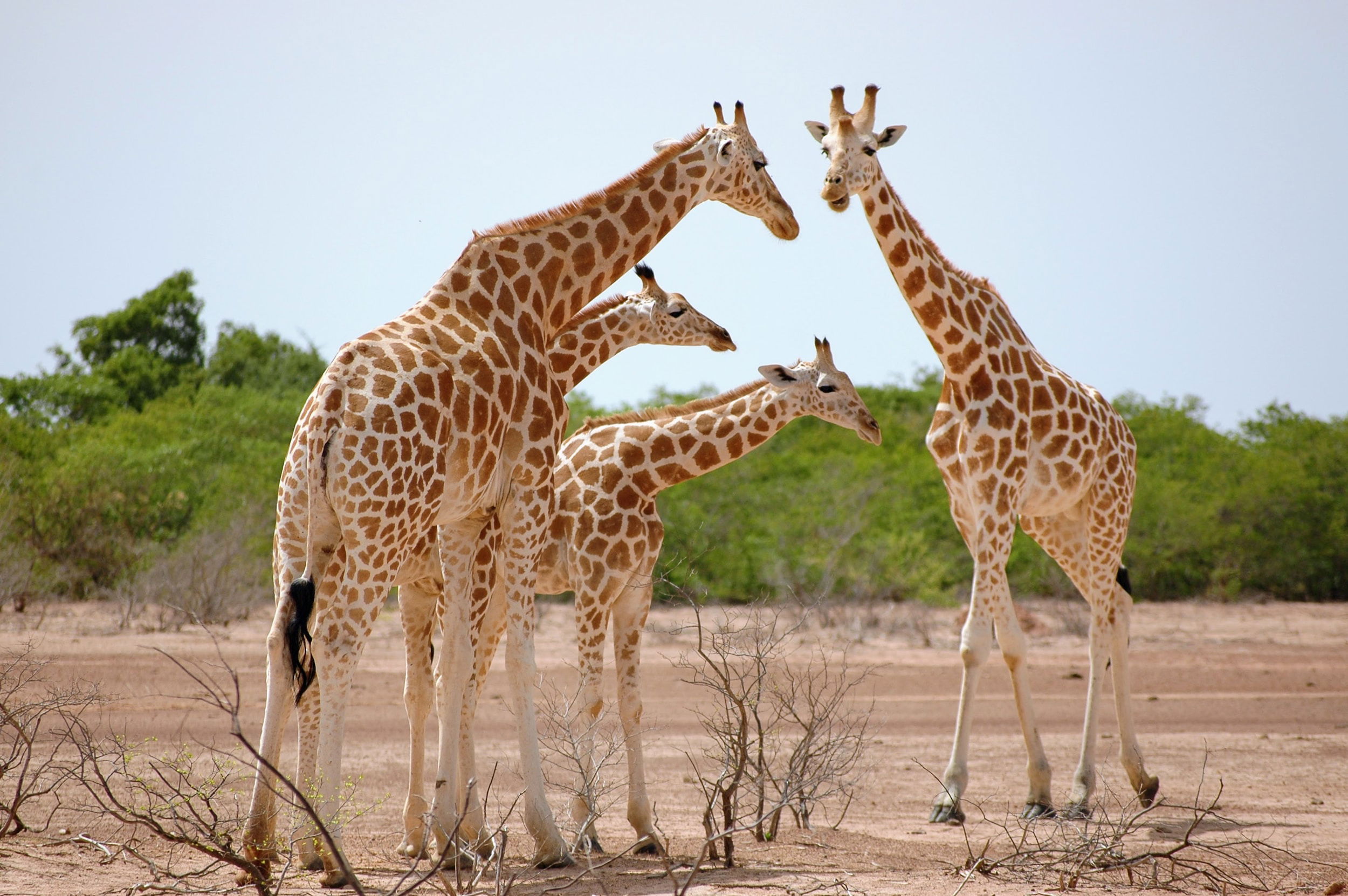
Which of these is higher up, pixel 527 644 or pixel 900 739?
pixel 527 644

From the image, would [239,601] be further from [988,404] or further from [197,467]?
[988,404]

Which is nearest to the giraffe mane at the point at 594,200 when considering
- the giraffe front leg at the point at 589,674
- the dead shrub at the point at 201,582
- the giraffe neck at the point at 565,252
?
the giraffe neck at the point at 565,252

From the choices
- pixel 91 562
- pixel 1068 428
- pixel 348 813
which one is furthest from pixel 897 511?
pixel 348 813

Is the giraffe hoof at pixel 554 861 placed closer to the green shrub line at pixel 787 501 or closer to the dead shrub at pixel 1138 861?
the dead shrub at pixel 1138 861

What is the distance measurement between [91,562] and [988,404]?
1422 cm

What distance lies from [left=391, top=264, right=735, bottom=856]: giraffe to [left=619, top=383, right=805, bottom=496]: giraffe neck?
43 cm

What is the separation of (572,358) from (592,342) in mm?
175

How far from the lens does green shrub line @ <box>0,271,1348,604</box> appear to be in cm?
1752

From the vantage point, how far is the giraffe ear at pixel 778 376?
753cm

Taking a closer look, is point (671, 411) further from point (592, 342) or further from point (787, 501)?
point (787, 501)

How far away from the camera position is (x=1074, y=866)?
5.50 m

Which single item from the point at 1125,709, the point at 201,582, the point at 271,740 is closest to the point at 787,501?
the point at 201,582

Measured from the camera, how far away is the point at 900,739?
10148mm

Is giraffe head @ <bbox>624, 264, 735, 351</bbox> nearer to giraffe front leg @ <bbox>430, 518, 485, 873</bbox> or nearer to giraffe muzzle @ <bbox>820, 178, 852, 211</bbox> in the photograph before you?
giraffe muzzle @ <bbox>820, 178, 852, 211</bbox>
